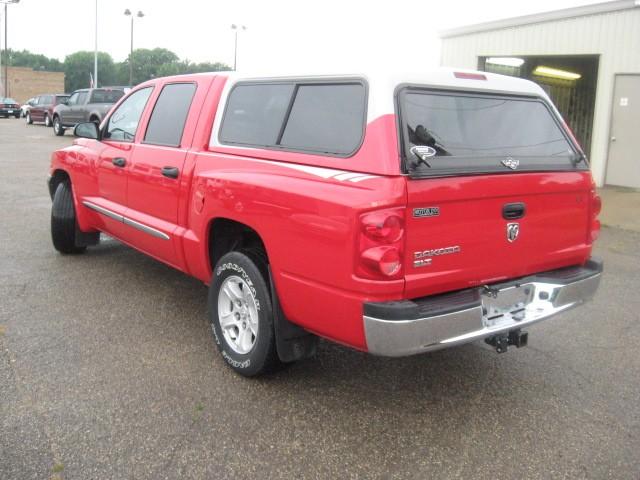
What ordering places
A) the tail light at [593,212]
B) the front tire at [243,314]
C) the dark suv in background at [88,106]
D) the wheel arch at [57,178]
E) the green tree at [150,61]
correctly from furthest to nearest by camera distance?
the green tree at [150,61] → the dark suv in background at [88,106] → the wheel arch at [57,178] → the tail light at [593,212] → the front tire at [243,314]

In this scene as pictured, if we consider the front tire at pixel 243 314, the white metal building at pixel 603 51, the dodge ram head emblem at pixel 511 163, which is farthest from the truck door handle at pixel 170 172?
the white metal building at pixel 603 51

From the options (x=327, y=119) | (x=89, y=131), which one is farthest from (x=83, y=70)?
(x=327, y=119)

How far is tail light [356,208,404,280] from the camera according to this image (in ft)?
9.50

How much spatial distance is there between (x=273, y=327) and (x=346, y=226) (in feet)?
2.91

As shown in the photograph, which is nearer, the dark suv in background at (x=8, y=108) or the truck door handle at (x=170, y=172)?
the truck door handle at (x=170, y=172)

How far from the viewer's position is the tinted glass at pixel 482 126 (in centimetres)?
323

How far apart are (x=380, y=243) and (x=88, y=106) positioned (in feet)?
72.6

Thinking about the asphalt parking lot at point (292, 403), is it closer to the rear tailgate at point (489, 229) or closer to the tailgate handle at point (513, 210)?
the rear tailgate at point (489, 229)

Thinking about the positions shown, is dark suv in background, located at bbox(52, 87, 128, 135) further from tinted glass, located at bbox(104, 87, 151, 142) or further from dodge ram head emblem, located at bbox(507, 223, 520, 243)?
dodge ram head emblem, located at bbox(507, 223, 520, 243)

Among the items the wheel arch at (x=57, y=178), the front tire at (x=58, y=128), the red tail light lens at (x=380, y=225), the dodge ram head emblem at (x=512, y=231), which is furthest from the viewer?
the front tire at (x=58, y=128)

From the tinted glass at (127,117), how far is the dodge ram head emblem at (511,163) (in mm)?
3040

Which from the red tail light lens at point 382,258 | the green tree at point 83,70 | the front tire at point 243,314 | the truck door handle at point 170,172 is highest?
the green tree at point 83,70

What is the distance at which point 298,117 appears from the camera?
142 inches

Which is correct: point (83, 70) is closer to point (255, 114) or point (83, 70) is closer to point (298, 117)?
point (255, 114)
